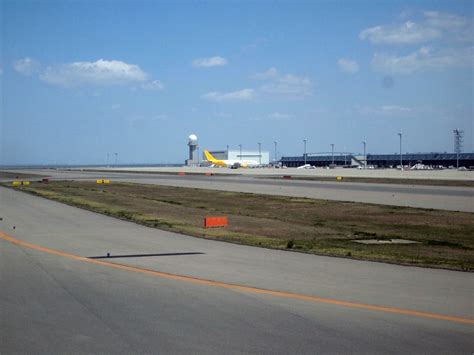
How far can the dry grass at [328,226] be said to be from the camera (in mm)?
17391

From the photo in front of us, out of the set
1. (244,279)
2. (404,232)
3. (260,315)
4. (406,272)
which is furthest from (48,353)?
(404,232)

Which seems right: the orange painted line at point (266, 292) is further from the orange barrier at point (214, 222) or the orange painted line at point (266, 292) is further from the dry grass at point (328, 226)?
the orange barrier at point (214, 222)

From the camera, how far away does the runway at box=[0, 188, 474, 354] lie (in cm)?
793

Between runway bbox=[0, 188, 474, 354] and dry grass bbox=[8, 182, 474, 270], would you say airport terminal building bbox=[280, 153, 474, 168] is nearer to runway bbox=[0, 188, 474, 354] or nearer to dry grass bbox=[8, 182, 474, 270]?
dry grass bbox=[8, 182, 474, 270]

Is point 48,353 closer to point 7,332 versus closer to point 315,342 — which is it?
point 7,332

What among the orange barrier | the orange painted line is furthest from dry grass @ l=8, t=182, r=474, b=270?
the orange painted line

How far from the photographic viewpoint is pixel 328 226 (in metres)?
25.2

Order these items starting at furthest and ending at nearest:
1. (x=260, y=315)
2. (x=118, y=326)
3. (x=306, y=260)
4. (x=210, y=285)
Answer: (x=306, y=260) → (x=210, y=285) → (x=260, y=315) → (x=118, y=326)

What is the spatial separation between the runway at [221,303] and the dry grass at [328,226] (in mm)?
2407

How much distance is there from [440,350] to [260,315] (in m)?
2.91

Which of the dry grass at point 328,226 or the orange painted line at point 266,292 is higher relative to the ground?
the orange painted line at point 266,292

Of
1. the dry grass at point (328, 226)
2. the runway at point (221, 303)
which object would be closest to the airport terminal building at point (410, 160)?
the dry grass at point (328, 226)

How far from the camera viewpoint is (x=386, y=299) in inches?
417

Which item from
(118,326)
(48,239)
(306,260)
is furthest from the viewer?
(48,239)
